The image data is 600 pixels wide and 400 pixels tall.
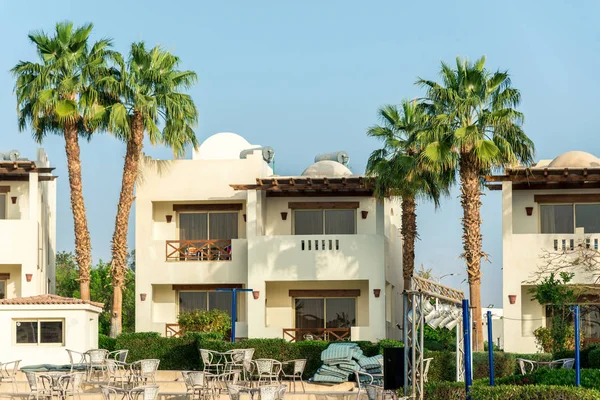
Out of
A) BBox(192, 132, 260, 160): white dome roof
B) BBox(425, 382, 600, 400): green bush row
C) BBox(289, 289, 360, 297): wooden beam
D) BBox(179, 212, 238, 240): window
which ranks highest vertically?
BBox(192, 132, 260, 160): white dome roof

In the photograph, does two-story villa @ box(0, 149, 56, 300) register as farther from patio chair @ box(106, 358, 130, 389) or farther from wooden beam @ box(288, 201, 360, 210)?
patio chair @ box(106, 358, 130, 389)

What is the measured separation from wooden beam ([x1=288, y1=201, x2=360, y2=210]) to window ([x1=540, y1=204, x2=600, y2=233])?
6.12 meters

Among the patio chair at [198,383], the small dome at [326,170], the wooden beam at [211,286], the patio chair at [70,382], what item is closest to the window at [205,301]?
the wooden beam at [211,286]

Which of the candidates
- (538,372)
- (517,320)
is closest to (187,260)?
(517,320)

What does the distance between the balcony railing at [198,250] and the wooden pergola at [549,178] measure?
28.9 ft

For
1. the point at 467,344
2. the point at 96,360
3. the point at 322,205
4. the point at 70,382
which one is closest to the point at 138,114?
the point at 322,205

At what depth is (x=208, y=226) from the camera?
131ft

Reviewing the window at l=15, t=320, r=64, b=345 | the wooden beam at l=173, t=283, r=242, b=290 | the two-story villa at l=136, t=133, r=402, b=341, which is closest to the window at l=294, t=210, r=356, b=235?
the two-story villa at l=136, t=133, r=402, b=341

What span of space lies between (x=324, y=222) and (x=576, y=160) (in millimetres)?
8333

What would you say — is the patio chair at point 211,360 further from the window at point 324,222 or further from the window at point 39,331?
the window at point 324,222

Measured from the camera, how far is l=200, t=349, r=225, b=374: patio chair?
30.6 metres

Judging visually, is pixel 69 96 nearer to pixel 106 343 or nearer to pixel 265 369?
pixel 106 343

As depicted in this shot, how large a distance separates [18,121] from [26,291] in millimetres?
5551

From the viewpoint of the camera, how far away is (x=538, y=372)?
2380 centimetres
